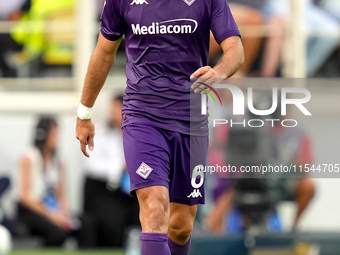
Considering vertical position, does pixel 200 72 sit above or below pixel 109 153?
above

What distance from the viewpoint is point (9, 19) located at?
10344 mm

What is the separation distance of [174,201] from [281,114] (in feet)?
9.27

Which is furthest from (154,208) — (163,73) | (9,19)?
(9,19)

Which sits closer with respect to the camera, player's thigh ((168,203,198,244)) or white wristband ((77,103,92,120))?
player's thigh ((168,203,198,244))

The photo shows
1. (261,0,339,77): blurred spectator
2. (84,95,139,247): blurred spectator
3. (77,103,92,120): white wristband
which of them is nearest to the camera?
(77,103,92,120): white wristband

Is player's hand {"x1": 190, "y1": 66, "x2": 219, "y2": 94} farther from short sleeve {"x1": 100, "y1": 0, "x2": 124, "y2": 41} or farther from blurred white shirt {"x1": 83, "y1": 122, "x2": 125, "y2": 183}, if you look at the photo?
blurred white shirt {"x1": 83, "y1": 122, "x2": 125, "y2": 183}

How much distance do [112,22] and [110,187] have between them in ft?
14.8

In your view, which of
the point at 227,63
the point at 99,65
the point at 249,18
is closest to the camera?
the point at 227,63

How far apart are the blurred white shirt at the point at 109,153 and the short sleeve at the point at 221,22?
4.42 m

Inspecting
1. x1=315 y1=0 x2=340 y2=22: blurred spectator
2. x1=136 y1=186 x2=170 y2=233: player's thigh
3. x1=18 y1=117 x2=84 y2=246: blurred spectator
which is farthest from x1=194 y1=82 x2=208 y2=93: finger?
x1=315 y1=0 x2=340 y2=22: blurred spectator

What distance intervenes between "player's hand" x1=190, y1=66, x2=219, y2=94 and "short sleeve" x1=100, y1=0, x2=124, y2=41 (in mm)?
790

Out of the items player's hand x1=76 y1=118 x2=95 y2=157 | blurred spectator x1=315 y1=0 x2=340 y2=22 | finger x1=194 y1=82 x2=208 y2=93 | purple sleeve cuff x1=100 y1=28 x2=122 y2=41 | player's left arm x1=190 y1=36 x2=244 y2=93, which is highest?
blurred spectator x1=315 y1=0 x2=340 y2=22

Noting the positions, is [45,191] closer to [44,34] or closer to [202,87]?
[44,34]

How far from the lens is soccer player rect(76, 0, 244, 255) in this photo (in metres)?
4.09
